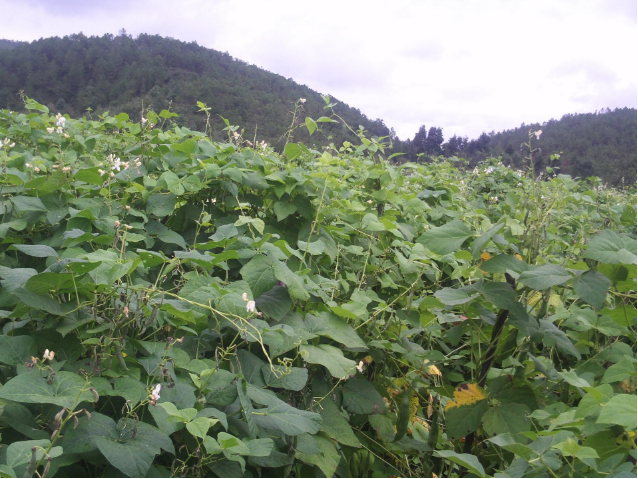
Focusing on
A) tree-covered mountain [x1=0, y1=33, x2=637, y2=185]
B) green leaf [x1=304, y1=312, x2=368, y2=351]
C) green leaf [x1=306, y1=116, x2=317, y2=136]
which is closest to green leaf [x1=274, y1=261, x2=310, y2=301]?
green leaf [x1=304, y1=312, x2=368, y2=351]

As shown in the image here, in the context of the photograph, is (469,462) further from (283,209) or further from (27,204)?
(27,204)

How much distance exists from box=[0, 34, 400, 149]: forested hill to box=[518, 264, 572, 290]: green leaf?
18416 mm

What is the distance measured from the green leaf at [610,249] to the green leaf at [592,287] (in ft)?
0.34

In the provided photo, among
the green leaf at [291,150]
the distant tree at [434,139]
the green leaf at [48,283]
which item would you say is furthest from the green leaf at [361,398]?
the distant tree at [434,139]

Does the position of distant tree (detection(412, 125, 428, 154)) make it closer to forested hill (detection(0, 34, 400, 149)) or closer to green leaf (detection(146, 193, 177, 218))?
forested hill (detection(0, 34, 400, 149))

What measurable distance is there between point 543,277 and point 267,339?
94 cm

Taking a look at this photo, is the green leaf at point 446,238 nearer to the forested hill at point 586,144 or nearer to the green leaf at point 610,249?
the green leaf at point 610,249

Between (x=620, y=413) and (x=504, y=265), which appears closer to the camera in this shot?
(x=620, y=413)

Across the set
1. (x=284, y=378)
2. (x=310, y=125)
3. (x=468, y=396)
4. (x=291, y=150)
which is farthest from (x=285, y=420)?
(x=310, y=125)

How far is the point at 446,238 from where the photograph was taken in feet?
5.08

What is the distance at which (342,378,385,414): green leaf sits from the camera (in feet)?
5.32

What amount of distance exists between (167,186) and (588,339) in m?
2.19

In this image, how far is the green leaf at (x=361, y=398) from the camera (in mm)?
1623

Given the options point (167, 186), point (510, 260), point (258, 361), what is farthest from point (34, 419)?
point (510, 260)
